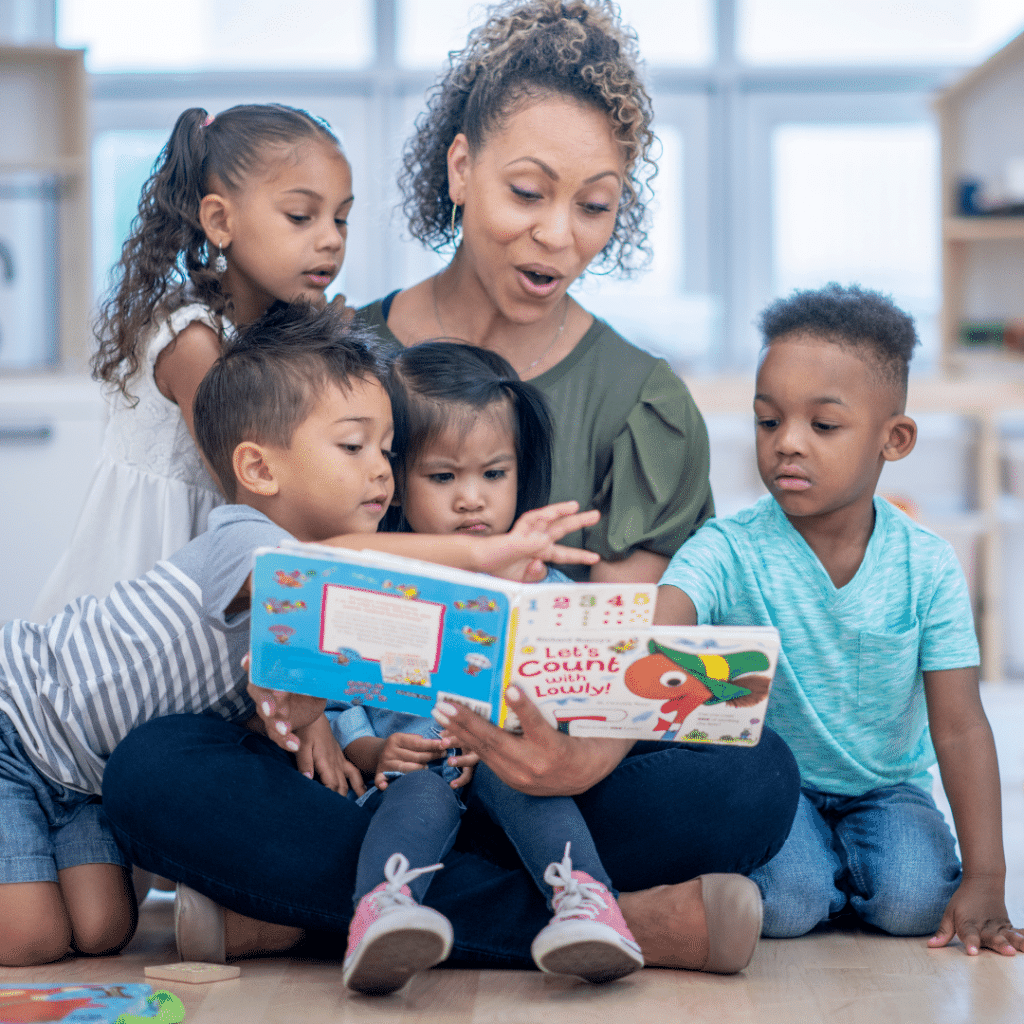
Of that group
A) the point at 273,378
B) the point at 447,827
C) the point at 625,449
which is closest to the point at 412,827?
the point at 447,827

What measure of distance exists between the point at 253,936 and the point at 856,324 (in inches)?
37.4

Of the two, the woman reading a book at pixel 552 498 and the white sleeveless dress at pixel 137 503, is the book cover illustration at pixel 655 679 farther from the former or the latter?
the white sleeveless dress at pixel 137 503

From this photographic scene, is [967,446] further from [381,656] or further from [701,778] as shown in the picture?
[381,656]

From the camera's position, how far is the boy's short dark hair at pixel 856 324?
1.45m

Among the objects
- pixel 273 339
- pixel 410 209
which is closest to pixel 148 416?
pixel 273 339

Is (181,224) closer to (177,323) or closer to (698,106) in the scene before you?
(177,323)

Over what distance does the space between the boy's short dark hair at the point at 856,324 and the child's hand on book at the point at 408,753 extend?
24.5 inches

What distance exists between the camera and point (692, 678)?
114 cm

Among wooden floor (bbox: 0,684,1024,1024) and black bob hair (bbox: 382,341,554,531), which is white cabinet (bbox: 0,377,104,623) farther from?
wooden floor (bbox: 0,684,1024,1024)

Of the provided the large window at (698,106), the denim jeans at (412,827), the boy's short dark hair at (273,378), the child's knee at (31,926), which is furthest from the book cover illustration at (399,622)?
the large window at (698,106)

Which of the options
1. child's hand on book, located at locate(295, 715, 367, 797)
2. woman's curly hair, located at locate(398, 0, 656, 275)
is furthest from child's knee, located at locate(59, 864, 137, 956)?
woman's curly hair, located at locate(398, 0, 656, 275)

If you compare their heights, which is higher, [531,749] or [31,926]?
[531,749]

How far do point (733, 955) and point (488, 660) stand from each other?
40 centimetres

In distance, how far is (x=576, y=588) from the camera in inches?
42.5
